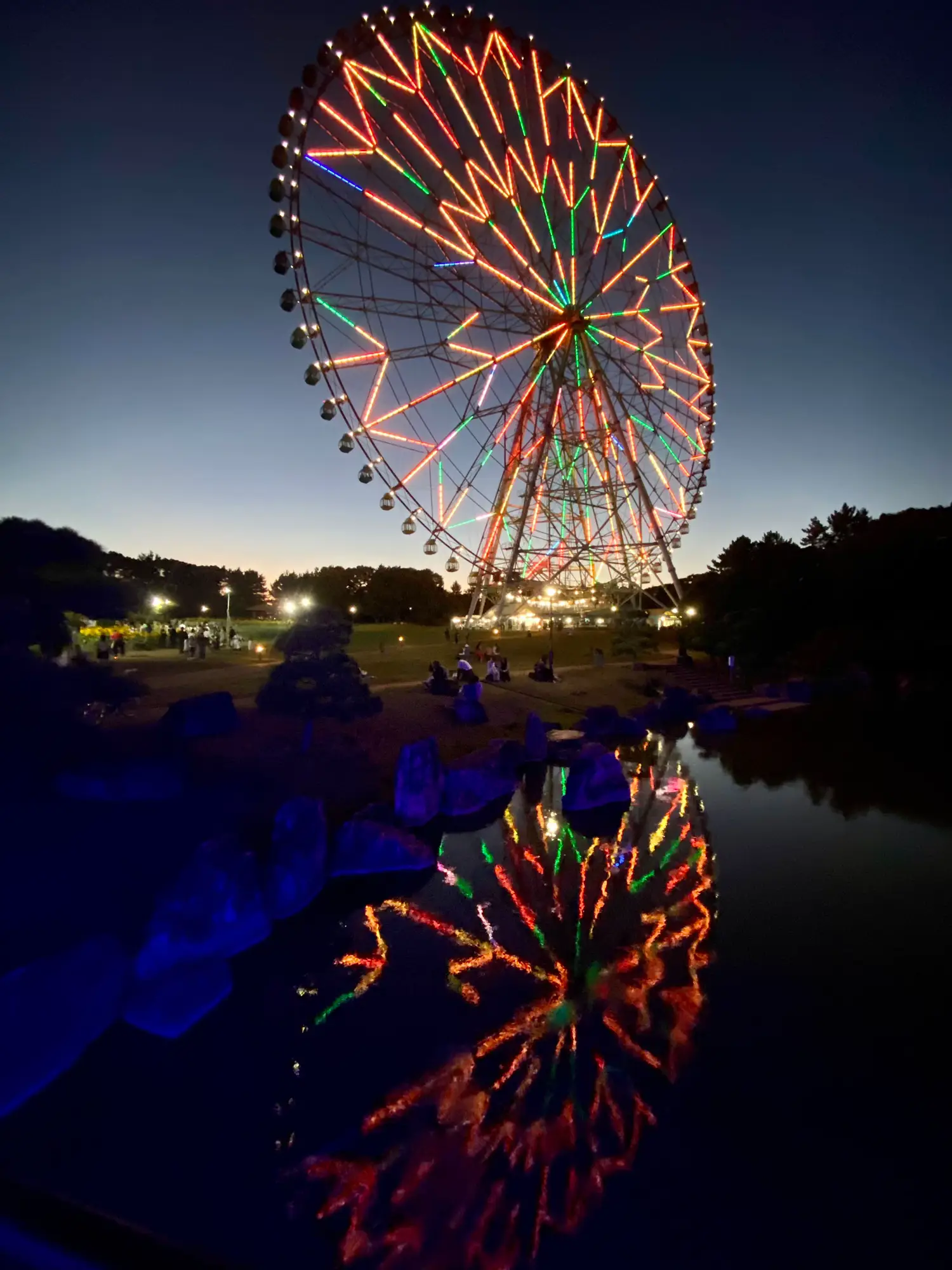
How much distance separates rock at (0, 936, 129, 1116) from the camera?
4.34 m

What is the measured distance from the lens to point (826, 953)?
5.96m

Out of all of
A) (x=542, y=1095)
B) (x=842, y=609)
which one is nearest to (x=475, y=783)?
(x=542, y=1095)

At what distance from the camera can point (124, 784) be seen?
7.94 metres

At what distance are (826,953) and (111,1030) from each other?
6341mm

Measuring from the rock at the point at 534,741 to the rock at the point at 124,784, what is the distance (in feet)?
24.9

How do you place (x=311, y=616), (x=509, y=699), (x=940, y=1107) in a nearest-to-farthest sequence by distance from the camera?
(x=940, y=1107) < (x=311, y=616) < (x=509, y=699)

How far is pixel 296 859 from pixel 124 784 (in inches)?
102

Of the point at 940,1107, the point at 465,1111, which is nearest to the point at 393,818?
the point at 465,1111

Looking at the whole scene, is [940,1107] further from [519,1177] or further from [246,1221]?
[246,1221]

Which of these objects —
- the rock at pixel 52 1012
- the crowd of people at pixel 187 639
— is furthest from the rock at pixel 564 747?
the crowd of people at pixel 187 639

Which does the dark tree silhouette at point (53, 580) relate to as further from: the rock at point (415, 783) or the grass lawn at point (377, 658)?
the grass lawn at point (377, 658)

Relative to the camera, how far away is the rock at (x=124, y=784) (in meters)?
7.62

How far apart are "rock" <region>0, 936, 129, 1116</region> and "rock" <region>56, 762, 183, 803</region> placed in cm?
282

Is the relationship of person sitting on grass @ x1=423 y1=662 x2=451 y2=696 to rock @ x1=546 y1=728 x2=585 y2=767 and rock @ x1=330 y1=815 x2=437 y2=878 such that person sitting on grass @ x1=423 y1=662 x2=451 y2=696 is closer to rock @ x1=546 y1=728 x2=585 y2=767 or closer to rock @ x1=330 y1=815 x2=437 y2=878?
rock @ x1=546 y1=728 x2=585 y2=767
